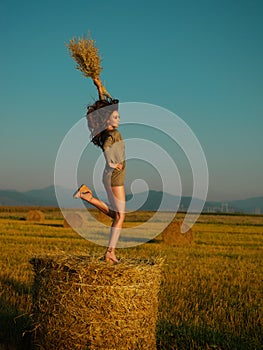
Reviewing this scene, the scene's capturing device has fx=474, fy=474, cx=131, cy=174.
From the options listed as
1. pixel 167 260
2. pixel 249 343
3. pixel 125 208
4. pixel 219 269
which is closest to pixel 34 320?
pixel 125 208

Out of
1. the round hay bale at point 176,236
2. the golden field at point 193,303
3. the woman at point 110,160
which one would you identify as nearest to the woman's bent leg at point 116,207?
the woman at point 110,160

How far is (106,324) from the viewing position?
200 inches

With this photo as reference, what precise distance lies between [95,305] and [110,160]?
5.48ft

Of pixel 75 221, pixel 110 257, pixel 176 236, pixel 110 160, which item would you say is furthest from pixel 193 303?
pixel 75 221

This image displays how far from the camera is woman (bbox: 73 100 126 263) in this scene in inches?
222

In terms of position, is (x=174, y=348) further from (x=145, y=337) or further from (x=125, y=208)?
(x=125, y=208)

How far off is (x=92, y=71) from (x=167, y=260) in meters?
9.08

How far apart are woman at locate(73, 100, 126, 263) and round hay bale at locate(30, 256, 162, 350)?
1.71 ft

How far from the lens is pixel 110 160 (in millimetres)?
5625

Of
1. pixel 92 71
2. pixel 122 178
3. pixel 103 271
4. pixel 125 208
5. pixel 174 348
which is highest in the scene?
pixel 92 71

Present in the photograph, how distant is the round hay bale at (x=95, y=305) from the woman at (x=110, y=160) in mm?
520

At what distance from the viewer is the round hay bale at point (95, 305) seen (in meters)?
5.07

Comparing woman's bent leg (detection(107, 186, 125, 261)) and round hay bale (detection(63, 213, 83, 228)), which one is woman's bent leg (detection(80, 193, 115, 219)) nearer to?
woman's bent leg (detection(107, 186, 125, 261))

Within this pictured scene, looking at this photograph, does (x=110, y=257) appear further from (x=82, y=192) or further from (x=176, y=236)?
(x=176, y=236)
